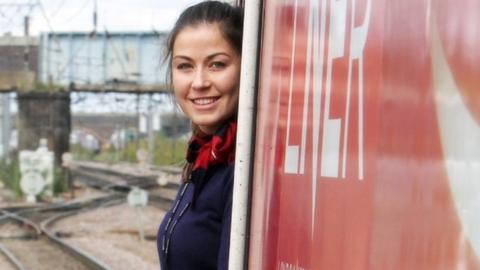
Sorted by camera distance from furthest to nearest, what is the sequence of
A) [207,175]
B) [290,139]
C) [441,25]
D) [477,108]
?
[207,175]
[290,139]
[441,25]
[477,108]

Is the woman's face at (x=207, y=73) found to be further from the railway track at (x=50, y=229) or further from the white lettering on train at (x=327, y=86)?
the railway track at (x=50, y=229)

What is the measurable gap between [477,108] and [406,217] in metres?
0.21

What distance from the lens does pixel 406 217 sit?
1289 millimetres

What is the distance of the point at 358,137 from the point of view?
1481 millimetres

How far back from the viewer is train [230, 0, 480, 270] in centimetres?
120

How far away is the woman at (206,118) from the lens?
2115 millimetres

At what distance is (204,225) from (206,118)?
249mm

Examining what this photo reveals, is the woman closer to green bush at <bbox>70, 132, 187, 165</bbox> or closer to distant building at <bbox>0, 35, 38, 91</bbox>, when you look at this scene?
green bush at <bbox>70, 132, 187, 165</bbox>

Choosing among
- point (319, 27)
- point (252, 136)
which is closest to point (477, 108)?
point (319, 27)

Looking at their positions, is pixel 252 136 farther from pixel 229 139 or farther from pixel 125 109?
pixel 125 109

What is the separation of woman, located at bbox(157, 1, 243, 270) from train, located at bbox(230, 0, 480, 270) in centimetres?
13

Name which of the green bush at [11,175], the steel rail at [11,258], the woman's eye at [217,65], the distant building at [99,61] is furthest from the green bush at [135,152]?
the woman's eye at [217,65]

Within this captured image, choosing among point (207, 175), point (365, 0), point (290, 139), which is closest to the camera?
point (365, 0)

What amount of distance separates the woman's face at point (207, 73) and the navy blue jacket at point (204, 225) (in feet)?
0.44
